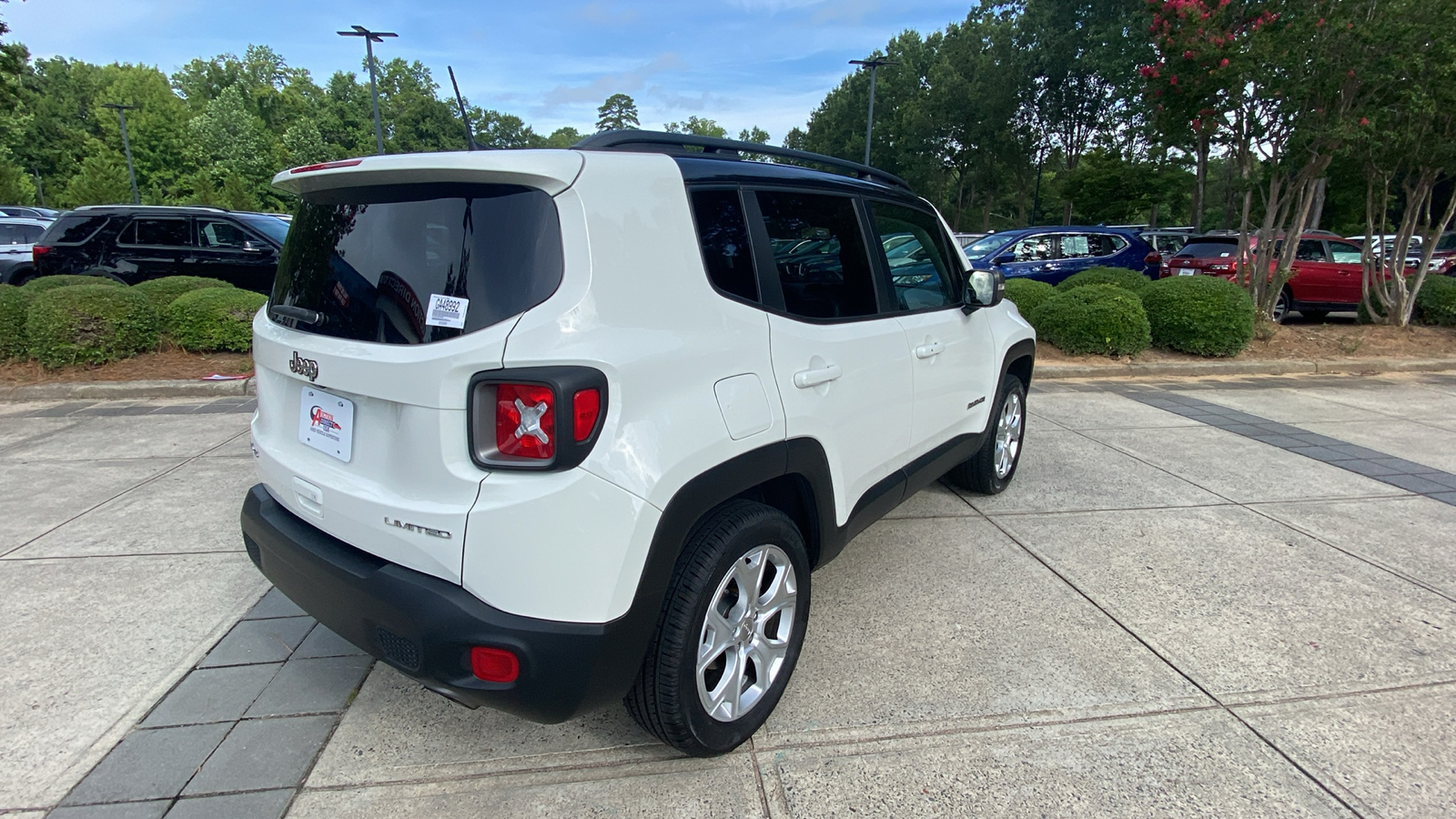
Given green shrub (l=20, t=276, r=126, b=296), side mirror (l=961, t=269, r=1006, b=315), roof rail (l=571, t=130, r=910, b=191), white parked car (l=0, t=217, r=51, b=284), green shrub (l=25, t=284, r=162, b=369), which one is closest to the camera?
roof rail (l=571, t=130, r=910, b=191)

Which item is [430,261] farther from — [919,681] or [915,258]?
[915,258]

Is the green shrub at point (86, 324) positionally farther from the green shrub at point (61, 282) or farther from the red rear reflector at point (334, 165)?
the red rear reflector at point (334, 165)

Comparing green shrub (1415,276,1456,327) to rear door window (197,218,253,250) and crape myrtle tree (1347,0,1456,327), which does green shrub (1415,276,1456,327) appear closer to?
crape myrtle tree (1347,0,1456,327)

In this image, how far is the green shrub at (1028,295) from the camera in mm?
9352

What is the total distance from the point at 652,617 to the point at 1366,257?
13451 mm

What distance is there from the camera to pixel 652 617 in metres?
1.91

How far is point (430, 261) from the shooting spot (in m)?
1.86

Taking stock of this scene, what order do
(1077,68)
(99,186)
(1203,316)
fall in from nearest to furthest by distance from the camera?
(1203,316) < (1077,68) < (99,186)

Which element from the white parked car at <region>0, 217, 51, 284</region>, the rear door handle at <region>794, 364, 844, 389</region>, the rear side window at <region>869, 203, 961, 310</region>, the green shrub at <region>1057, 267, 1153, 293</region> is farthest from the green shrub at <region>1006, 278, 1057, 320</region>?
the white parked car at <region>0, 217, 51, 284</region>

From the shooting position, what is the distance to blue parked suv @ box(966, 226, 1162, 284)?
1273cm

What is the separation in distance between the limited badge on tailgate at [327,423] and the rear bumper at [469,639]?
0.95 feet

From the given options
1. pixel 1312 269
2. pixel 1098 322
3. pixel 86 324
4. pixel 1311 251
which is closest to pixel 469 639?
pixel 86 324

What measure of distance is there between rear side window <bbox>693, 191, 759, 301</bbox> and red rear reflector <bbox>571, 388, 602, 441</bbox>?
0.58 meters

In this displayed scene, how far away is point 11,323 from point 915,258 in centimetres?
806
